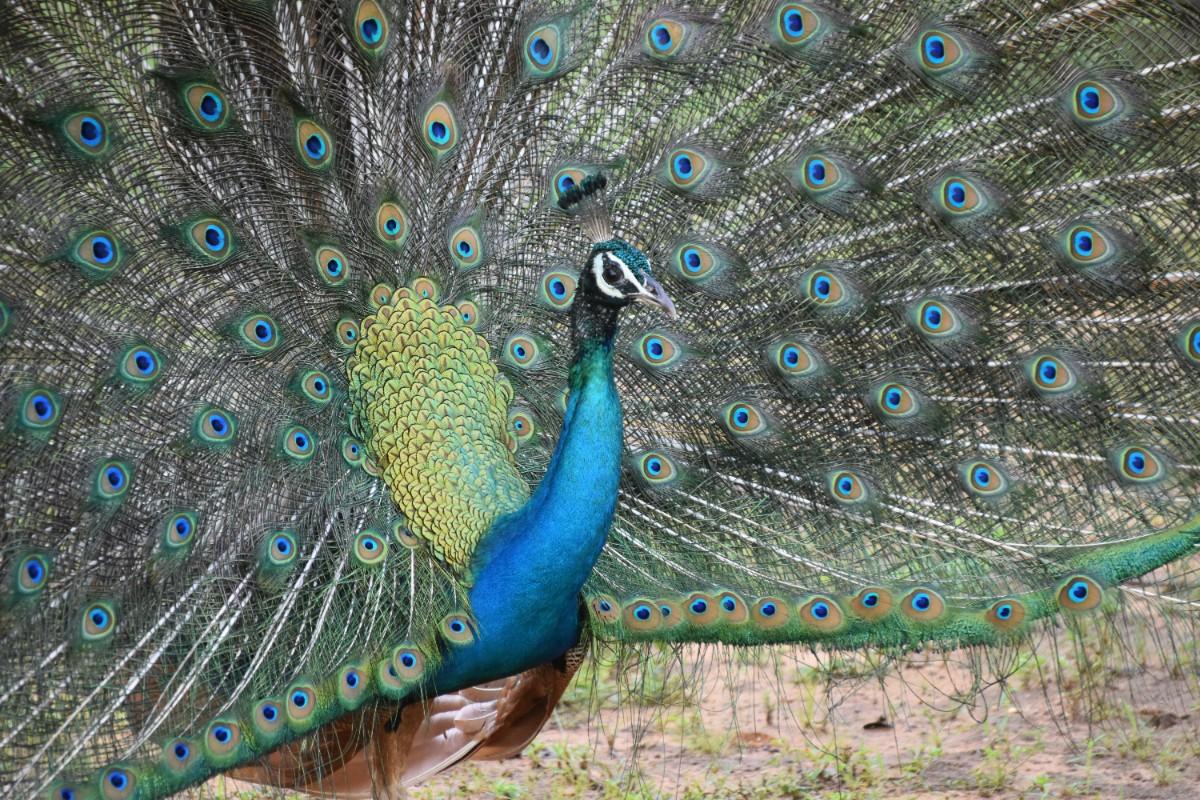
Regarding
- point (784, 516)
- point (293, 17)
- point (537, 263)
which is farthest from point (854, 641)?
point (293, 17)

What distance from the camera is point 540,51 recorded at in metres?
2.87

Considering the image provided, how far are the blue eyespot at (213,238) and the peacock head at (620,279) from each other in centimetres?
71

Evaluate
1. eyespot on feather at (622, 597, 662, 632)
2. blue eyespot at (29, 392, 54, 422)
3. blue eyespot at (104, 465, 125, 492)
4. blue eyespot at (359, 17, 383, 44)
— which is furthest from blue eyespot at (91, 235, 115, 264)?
eyespot on feather at (622, 597, 662, 632)

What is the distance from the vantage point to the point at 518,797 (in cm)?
383

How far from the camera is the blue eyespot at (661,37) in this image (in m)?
2.86

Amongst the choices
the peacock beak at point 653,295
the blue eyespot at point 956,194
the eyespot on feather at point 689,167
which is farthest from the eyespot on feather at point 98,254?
the blue eyespot at point 956,194

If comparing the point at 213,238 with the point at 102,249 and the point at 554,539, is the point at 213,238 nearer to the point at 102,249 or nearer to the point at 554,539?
the point at 102,249

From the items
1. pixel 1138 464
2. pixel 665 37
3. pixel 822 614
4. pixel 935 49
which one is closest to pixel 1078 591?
pixel 1138 464

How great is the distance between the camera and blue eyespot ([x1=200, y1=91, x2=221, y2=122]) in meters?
2.62

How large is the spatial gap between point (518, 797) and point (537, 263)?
5.31 ft

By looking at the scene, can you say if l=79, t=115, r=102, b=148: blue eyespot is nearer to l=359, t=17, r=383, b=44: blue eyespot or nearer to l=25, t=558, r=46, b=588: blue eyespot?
l=359, t=17, r=383, b=44: blue eyespot

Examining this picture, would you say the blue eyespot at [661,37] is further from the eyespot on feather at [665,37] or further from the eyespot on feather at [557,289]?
the eyespot on feather at [557,289]

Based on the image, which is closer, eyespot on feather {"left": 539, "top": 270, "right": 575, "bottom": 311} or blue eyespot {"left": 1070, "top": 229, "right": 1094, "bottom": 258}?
blue eyespot {"left": 1070, "top": 229, "right": 1094, "bottom": 258}

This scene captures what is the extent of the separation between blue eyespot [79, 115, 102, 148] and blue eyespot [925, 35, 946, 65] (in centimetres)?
160
